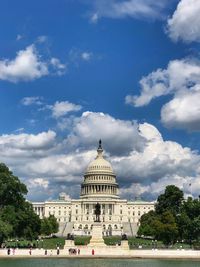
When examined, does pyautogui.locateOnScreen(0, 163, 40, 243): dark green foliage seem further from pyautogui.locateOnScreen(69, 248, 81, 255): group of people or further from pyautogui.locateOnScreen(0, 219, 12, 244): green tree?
pyautogui.locateOnScreen(69, 248, 81, 255): group of people

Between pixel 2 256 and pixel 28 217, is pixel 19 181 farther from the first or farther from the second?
pixel 2 256

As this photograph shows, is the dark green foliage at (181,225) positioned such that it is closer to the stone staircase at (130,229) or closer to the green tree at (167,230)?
the green tree at (167,230)

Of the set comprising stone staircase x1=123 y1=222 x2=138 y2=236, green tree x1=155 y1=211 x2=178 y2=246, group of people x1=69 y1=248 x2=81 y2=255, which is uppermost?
stone staircase x1=123 y1=222 x2=138 y2=236

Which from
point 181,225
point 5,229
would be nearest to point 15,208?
point 5,229

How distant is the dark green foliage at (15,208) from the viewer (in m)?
81.7


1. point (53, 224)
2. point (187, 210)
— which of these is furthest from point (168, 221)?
point (53, 224)

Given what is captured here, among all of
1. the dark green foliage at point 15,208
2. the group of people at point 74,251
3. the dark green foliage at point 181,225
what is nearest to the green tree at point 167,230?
the dark green foliage at point 181,225

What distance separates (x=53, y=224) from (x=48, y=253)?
8817cm

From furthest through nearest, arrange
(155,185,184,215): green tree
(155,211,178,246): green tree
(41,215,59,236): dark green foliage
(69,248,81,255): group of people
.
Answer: (41,215,59,236): dark green foliage → (155,185,184,215): green tree → (155,211,178,246): green tree → (69,248,81,255): group of people

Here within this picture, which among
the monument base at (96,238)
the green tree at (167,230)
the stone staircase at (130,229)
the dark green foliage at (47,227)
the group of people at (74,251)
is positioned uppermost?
the stone staircase at (130,229)

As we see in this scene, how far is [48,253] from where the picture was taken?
73.1 m

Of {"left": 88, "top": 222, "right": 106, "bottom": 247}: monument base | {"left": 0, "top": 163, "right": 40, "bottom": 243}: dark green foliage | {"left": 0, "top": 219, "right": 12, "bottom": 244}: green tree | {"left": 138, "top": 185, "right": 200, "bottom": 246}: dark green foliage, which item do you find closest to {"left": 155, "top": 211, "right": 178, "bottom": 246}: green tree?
{"left": 138, "top": 185, "right": 200, "bottom": 246}: dark green foliage

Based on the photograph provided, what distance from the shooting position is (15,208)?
84.9 m

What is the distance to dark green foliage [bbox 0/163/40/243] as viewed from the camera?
81688 millimetres
